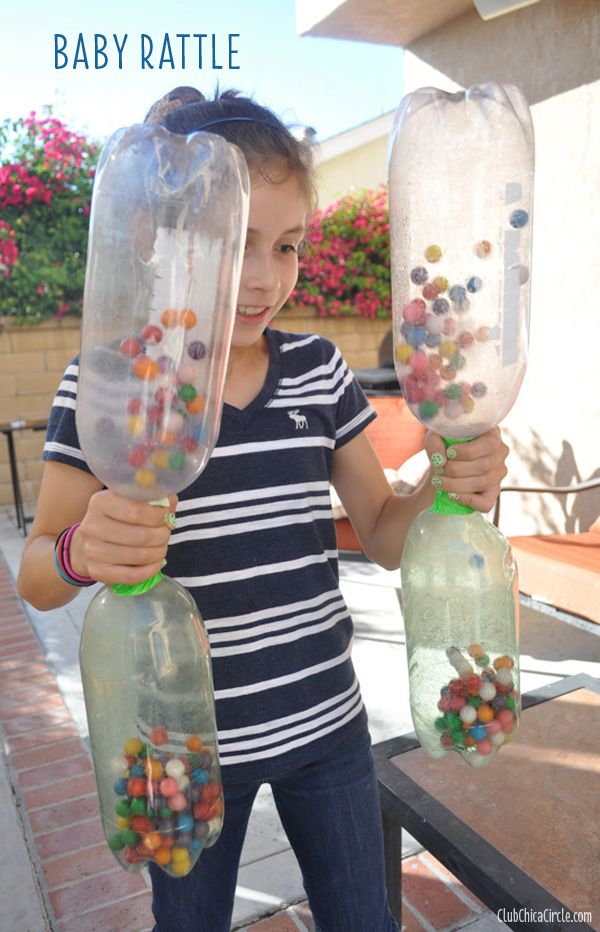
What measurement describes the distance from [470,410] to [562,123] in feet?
13.8

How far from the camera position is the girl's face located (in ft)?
3.52

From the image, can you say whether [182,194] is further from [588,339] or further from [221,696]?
[588,339]

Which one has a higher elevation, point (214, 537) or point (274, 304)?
point (274, 304)

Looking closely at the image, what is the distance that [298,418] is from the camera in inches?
50.5

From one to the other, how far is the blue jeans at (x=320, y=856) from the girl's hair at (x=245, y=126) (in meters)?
0.92

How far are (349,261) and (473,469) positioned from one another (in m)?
7.85

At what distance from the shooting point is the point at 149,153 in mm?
816

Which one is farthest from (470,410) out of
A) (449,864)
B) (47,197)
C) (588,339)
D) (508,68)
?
(47,197)

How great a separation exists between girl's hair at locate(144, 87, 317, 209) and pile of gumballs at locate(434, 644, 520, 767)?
737mm

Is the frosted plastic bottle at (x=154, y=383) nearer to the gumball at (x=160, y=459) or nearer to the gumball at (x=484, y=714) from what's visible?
the gumball at (x=160, y=459)

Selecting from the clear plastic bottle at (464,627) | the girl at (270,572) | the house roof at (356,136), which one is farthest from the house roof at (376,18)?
the house roof at (356,136)

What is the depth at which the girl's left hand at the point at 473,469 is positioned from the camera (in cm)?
101

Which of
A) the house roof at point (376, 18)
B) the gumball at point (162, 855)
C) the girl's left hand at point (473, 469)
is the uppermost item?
the house roof at point (376, 18)

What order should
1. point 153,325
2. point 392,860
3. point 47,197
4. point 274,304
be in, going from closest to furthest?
point 153,325
point 274,304
point 392,860
point 47,197
